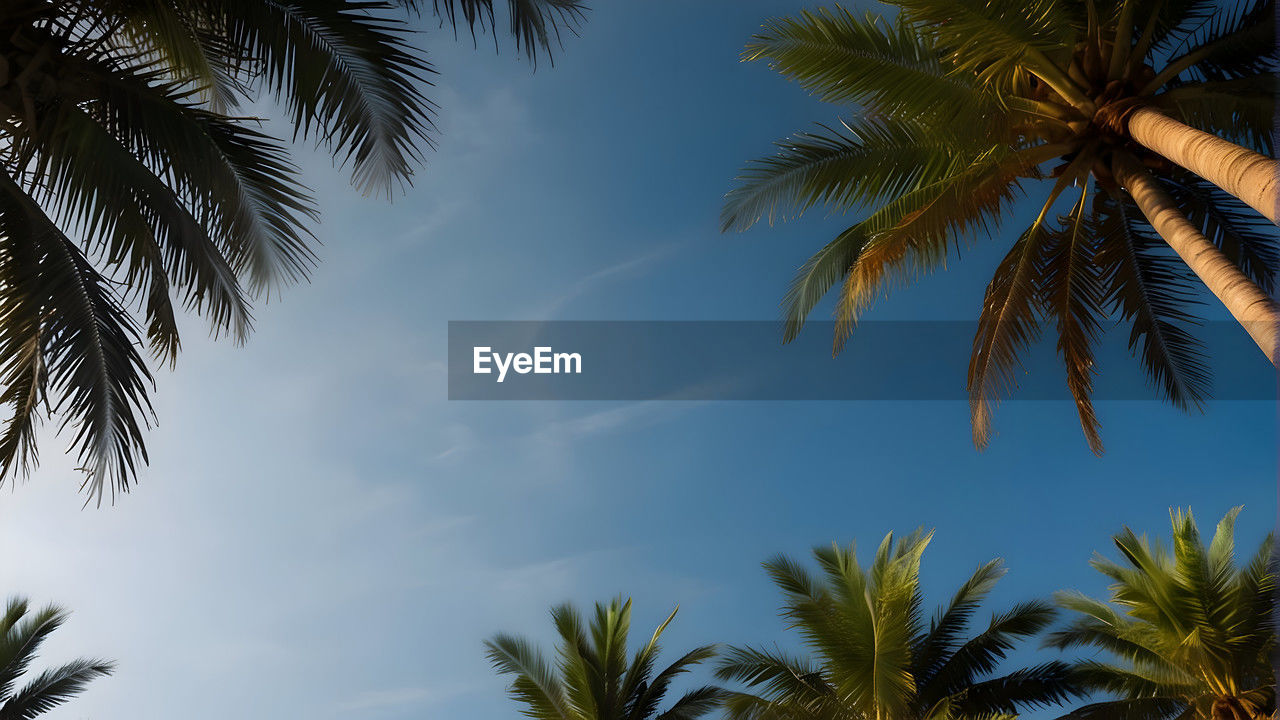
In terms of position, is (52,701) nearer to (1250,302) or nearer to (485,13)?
(485,13)

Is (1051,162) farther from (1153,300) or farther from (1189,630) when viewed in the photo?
(1189,630)

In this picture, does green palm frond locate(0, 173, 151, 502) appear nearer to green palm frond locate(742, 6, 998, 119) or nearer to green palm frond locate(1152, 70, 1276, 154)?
green palm frond locate(742, 6, 998, 119)

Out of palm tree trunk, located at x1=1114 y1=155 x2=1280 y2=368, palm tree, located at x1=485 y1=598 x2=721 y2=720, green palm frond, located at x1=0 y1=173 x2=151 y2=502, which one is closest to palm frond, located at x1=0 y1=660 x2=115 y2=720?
palm tree, located at x1=485 y1=598 x2=721 y2=720

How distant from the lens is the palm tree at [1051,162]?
7.53 meters

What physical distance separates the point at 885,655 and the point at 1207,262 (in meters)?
7.52

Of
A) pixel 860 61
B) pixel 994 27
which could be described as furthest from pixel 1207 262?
pixel 860 61

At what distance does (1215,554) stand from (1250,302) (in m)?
9.88

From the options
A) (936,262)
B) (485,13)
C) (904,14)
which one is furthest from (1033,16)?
(485,13)

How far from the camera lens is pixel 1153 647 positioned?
14969mm

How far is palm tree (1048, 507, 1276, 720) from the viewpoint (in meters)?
14.0

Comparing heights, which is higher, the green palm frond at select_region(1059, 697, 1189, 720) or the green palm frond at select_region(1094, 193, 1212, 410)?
the green palm frond at select_region(1094, 193, 1212, 410)

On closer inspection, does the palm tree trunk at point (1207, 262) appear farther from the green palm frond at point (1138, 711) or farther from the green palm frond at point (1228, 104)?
the green palm frond at point (1138, 711)

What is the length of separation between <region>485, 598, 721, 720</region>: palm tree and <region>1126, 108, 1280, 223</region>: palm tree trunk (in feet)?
37.4

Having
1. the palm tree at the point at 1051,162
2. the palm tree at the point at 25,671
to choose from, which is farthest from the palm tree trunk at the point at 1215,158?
the palm tree at the point at 25,671
